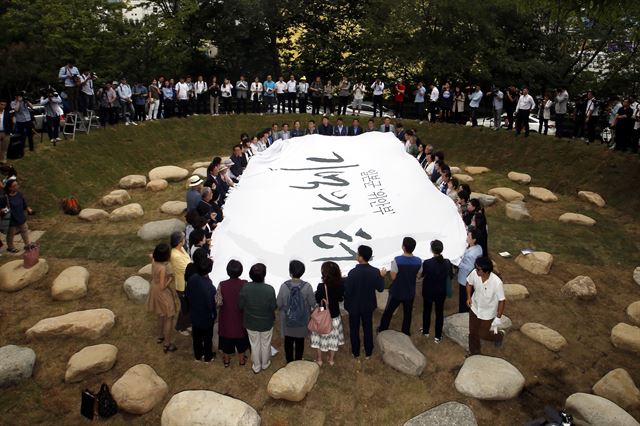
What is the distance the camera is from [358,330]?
24.6ft

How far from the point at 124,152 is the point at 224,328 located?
44.4ft

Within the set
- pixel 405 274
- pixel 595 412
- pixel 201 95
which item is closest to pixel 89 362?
pixel 405 274

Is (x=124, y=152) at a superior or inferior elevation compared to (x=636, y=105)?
inferior

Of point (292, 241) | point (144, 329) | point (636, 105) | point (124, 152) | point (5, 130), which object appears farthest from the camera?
point (124, 152)

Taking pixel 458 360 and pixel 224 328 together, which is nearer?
pixel 224 328

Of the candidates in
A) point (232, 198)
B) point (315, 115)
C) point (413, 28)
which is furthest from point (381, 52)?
point (232, 198)

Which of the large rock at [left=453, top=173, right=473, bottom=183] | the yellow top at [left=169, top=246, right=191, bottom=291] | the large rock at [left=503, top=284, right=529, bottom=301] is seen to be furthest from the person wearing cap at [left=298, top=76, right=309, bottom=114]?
the yellow top at [left=169, top=246, right=191, bottom=291]

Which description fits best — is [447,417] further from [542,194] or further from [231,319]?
[542,194]

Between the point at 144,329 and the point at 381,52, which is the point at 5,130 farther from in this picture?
the point at 381,52

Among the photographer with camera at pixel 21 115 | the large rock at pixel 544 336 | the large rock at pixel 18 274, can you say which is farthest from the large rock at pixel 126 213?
the large rock at pixel 544 336

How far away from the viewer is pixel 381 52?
26031 millimetres

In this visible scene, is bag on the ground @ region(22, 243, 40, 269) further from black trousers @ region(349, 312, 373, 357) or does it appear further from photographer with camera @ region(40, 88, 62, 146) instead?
photographer with camera @ region(40, 88, 62, 146)

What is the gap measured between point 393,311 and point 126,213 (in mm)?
8511

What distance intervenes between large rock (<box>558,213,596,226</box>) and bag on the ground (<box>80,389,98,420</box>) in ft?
39.8
